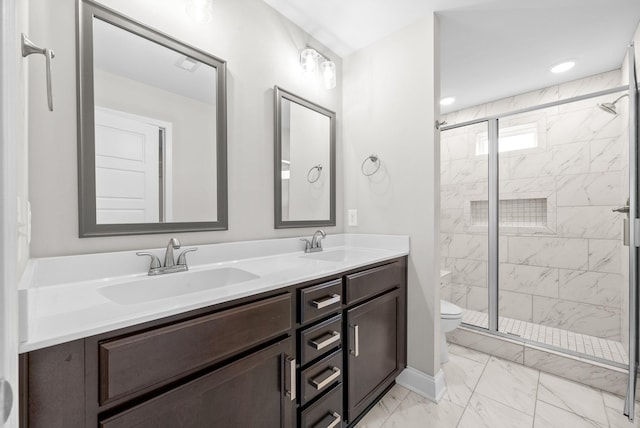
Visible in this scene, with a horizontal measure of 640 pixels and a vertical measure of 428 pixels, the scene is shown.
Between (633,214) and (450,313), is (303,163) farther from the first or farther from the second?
(633,214)

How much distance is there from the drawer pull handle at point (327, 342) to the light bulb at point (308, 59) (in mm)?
1619

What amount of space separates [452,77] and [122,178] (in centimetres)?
269

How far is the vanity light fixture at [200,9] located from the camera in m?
1.31

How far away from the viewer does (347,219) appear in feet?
7.33

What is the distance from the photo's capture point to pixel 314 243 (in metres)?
1.90

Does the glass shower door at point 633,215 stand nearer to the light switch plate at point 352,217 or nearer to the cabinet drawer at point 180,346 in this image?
the light switch plate at point 352,217

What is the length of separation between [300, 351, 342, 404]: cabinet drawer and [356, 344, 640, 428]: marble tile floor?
0.47m

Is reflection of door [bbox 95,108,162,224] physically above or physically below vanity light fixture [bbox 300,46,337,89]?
below

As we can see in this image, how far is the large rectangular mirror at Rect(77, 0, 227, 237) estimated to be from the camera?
3.57 feet

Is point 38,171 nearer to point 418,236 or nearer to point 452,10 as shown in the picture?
point 418,236

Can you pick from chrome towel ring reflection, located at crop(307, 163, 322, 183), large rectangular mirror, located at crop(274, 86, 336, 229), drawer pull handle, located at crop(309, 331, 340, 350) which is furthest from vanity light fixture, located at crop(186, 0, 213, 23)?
drawer pull handle, located at crop(309, 331, 340, 350)

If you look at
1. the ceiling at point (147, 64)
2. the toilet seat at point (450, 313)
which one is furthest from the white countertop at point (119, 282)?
the ceiling at point (147, 64)

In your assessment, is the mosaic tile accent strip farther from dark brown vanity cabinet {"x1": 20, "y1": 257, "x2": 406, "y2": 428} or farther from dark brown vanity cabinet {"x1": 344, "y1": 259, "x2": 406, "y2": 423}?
dark brown vanity cabinet {"x1": 20, "y1": 257, "x2": 406, "y2": 428}

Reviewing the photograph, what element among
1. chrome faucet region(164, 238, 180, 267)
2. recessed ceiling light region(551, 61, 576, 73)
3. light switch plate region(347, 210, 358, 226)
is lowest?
chrome faucet region(164, 238, 180, 267)
